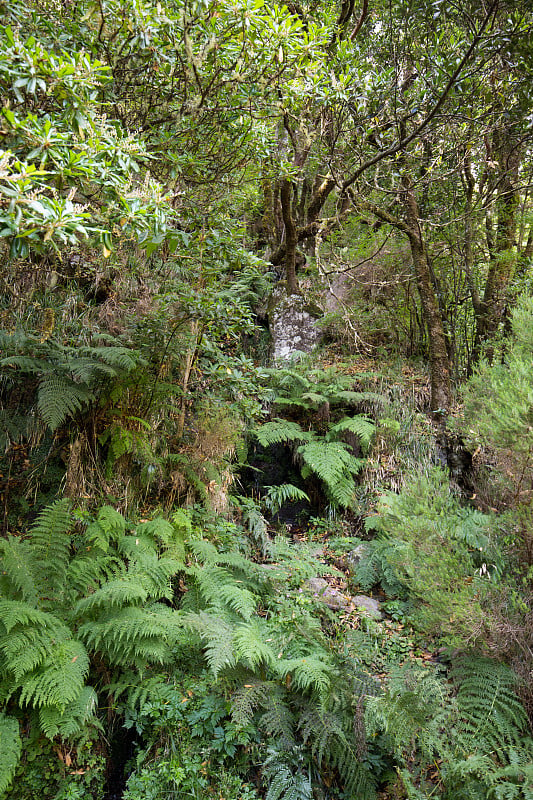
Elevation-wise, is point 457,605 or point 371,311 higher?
point 371,311

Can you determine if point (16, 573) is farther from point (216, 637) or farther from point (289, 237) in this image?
point (289, 237)

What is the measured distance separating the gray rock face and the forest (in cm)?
143

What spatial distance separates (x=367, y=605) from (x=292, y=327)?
4555 millimetres

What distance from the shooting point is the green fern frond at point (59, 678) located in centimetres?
202

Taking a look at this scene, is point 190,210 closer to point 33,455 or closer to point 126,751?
point 33,455

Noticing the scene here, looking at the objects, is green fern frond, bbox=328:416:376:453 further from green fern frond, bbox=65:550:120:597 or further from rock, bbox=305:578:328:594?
green fern frond, bbox=65:550:120:597

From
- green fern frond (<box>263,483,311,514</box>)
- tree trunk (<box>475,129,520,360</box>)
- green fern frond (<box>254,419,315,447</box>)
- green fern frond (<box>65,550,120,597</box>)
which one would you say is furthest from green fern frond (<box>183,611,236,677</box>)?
tree trunk (<box>475,129,520,360</box>)

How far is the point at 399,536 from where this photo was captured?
2.95 metres

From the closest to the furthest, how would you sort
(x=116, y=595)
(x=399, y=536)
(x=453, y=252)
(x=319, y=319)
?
1. (x=116, y=595)
2. (x=399, y=536)
3. (x=453, y=252)
4. (x=319, y=319)

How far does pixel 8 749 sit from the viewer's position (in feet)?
6.34

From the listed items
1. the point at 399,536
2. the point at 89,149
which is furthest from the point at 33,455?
the point at 399,536

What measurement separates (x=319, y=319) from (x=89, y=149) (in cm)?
539

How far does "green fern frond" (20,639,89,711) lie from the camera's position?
79.7 inches

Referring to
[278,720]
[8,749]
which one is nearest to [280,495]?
[278,720]
